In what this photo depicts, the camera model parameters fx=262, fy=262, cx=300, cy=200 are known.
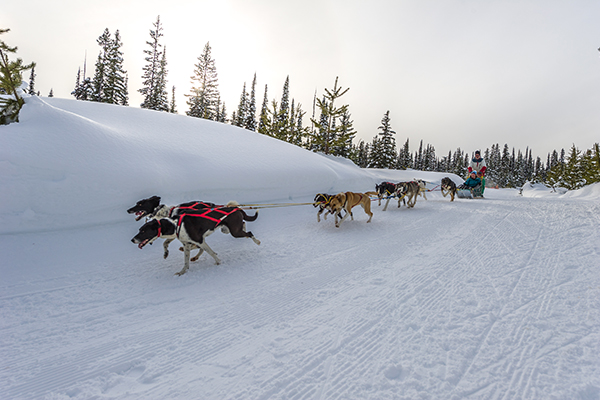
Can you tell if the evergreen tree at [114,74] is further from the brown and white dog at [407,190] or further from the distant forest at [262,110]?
the brown and white dog at [407,190]

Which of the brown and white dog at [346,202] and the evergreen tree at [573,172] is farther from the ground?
the evergreen tree at [573,172]

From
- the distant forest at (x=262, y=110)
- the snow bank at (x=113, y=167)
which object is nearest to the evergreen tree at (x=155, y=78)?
the distant forest at (x=262, y=110)

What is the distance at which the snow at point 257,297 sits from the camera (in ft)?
6.42

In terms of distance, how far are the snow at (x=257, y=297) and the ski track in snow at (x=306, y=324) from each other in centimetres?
2

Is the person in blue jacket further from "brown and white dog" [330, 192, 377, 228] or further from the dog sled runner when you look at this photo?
"brown and white dog" [330, 192, 377, 228]

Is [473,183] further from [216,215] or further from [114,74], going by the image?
[114,74]

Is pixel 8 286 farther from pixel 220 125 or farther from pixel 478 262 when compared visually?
pixel 220 125

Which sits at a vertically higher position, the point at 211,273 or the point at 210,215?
the point at 210,215

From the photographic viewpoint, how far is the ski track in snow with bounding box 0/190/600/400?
1909 mm

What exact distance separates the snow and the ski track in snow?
2 centimetres

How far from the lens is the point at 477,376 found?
6.38 feet

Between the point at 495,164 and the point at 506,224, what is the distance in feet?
265

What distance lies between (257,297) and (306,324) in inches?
32.1

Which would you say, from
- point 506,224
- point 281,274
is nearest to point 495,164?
point 506,224
